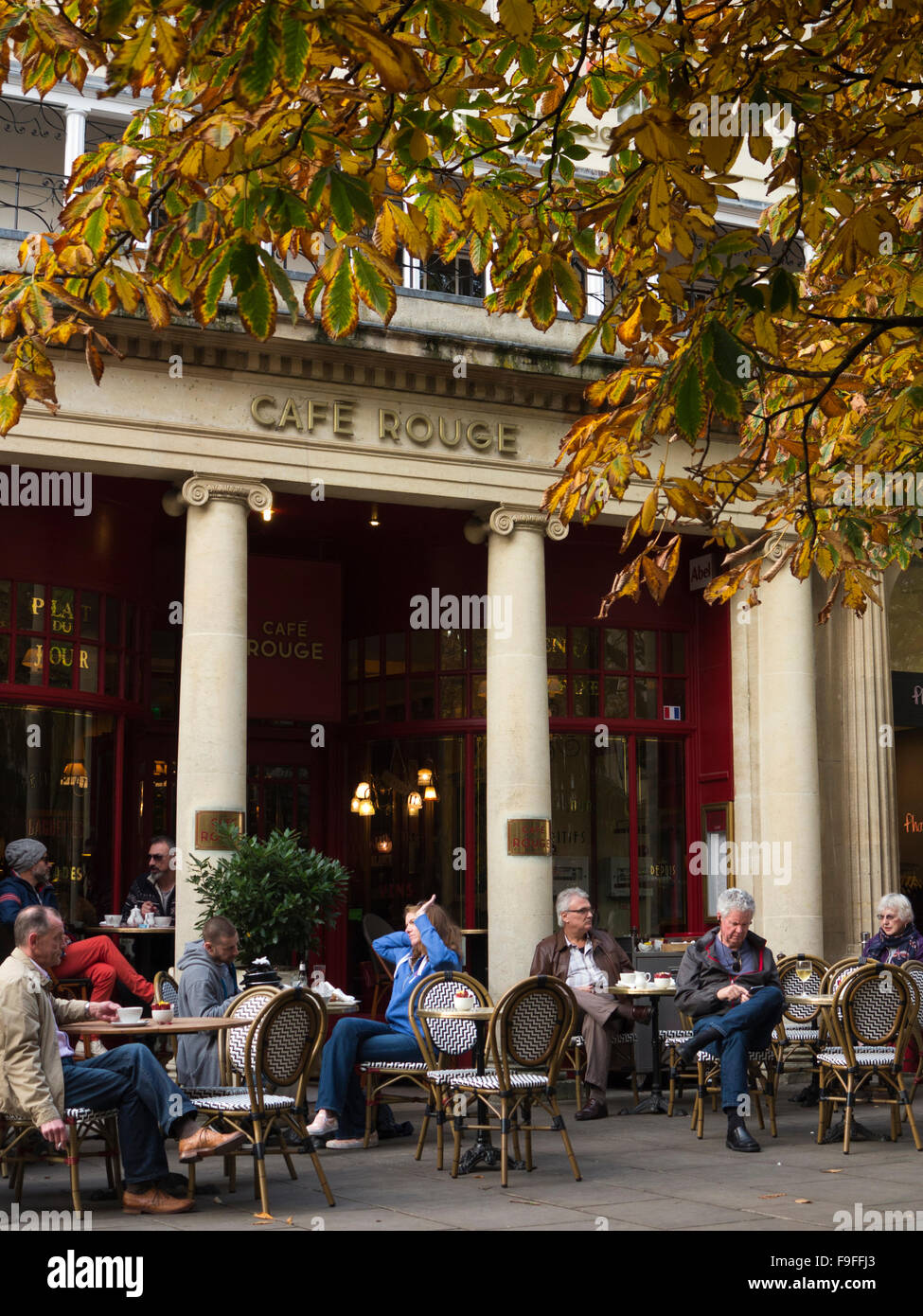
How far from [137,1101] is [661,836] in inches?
352

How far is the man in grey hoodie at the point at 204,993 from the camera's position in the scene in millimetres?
9023

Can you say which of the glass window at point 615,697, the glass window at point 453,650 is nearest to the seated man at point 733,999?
the glass window at point 615,697

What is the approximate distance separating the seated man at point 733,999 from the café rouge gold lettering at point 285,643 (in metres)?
6.30

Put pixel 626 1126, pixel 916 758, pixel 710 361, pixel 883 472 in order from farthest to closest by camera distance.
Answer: pixel 916 758, pixel 626 1126, pixel 883 472, pixel 710 361

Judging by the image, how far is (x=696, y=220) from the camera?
20.5 ft

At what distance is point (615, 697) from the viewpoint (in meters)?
16.1

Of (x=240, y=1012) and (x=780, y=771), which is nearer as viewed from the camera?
(x=240, y=1012)

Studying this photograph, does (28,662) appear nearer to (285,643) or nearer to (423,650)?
(285,643)

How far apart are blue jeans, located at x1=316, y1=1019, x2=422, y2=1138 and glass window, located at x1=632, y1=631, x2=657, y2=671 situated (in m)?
6.61

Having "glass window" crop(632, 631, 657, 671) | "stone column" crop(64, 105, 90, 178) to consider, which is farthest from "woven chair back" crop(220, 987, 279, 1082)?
"glass window" crop(632, 631, 657, 671)

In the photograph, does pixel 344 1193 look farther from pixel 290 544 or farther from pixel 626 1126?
pixel 290 544

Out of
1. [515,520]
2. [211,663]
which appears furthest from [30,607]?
[515,520]
